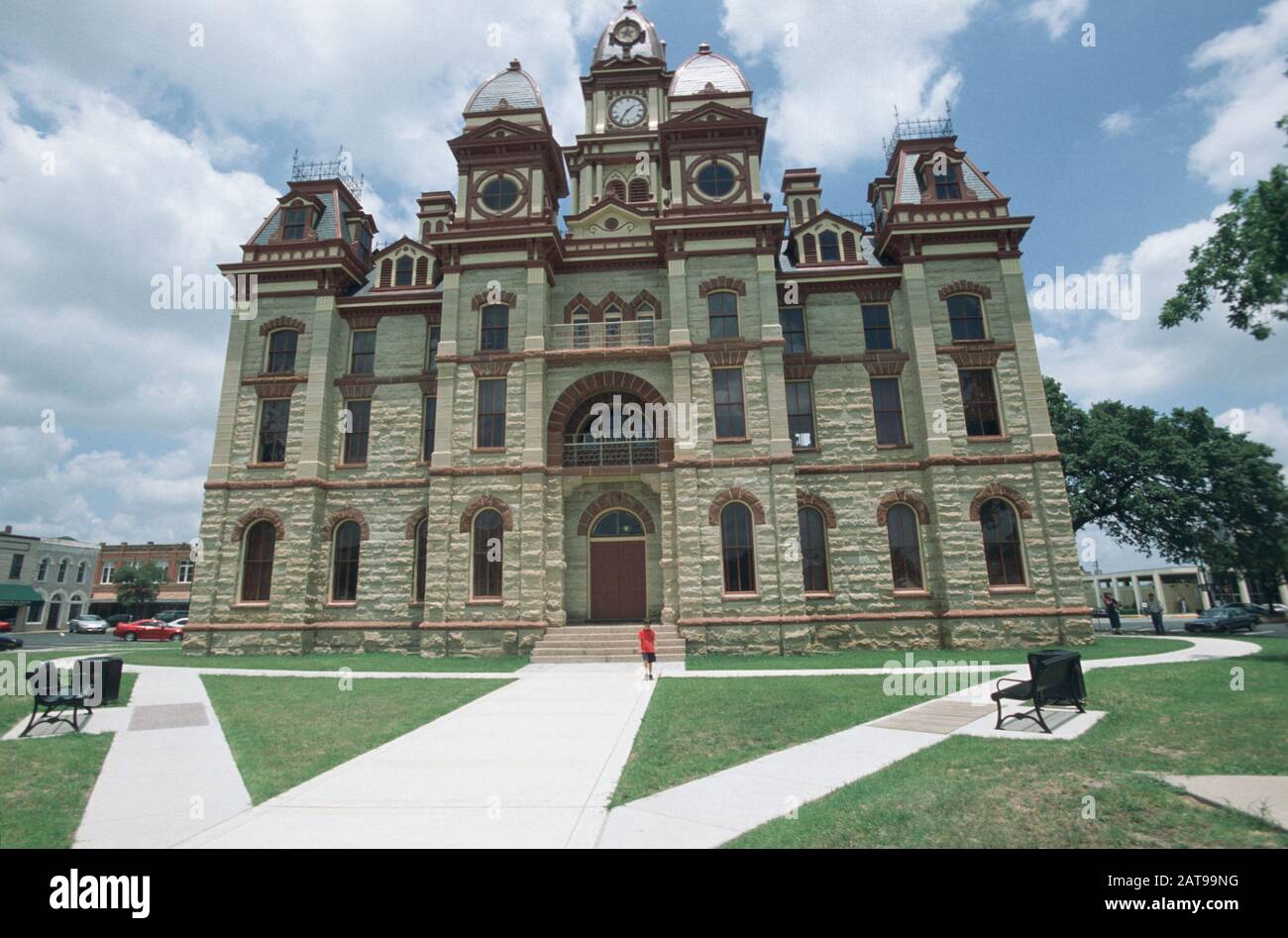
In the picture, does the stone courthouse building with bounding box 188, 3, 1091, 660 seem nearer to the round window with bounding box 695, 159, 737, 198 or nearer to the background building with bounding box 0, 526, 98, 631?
the round window with bounding box 695, 159, 737, 198

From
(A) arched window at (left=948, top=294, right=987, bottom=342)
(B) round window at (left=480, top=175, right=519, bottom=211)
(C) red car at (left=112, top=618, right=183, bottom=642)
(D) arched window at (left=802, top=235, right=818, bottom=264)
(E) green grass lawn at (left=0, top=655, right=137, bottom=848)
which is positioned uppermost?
(B) round window at (left=480, top=175, right=519, bottom=211)

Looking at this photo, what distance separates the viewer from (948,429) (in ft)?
72.0

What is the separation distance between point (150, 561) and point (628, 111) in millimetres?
61508

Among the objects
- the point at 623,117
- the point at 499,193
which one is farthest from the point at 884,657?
the point at 623,117

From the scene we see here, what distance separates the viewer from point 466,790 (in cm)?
662

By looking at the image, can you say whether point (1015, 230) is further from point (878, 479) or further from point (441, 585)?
point (441, 585)

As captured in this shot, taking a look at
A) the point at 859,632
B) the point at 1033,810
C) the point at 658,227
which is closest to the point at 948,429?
the point at 859,632

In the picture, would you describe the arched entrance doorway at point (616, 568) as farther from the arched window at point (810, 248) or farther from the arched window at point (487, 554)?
the arched window at point (810, 248)

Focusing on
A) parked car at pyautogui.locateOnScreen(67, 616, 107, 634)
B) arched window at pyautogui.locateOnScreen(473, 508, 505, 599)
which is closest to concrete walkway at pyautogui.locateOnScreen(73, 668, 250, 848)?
arched window at pyautogui.locateOnScreen(473, 508, 505, 599)

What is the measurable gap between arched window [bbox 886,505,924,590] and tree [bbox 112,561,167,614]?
63.5 metres

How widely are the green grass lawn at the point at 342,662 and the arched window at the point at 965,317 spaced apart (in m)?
19.4

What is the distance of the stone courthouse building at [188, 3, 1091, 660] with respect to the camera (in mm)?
21016

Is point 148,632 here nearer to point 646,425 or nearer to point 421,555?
point 421,555
